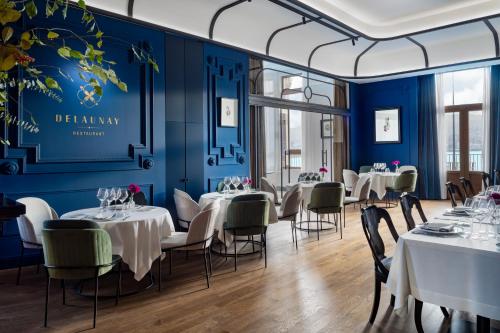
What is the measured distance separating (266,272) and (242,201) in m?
0.84

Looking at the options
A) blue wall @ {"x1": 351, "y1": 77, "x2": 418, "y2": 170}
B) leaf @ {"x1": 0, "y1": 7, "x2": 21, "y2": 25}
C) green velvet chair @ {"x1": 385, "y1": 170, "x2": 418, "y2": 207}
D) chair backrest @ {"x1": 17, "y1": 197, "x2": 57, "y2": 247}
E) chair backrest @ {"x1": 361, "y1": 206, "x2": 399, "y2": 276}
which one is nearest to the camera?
leaf @ {"x1": 0, "y1": 7, "x2": 21, "y2": 25}

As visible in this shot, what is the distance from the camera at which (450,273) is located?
2191 millimetres

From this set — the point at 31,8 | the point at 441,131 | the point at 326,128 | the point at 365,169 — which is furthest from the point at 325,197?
the point at 441,131

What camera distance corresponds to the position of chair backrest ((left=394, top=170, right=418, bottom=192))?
8227 mm

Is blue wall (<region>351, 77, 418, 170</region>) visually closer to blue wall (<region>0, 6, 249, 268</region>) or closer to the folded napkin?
blue wall (<region>0, 6, 249, 268</region>)

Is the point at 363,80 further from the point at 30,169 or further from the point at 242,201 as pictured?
the point at 30,169

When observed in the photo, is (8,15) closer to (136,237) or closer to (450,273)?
(450,273)

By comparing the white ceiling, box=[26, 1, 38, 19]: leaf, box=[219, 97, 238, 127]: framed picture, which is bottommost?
box=[26, 1, 38, 19]: leaf

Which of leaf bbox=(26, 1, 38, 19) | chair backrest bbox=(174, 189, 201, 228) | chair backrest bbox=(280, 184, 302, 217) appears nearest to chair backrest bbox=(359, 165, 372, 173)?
chair backrest bbox=(280, 184, 302, 217)

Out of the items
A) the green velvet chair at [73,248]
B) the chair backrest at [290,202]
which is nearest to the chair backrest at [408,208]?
the chair backrest at [290,202]

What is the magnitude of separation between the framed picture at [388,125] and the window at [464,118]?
1.20 meters

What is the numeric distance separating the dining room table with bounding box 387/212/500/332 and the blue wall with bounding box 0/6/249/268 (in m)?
3.96

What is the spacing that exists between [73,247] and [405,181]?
7246mm

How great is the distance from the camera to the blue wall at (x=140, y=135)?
4469 mm
